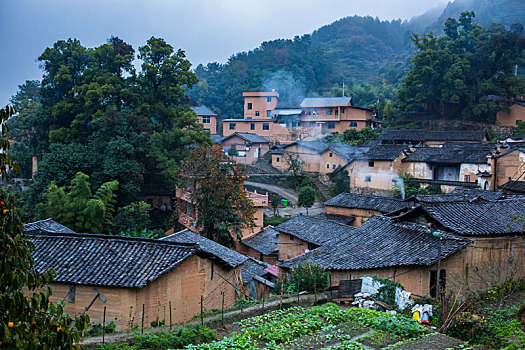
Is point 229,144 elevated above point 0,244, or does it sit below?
above

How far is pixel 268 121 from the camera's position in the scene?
39.8 metres

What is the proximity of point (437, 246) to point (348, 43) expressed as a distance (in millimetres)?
76650

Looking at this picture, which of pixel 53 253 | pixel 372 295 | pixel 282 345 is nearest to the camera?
pixel 282 345

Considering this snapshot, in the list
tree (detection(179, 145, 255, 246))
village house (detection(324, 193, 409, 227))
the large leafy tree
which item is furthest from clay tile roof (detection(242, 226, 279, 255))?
the large leafy tree

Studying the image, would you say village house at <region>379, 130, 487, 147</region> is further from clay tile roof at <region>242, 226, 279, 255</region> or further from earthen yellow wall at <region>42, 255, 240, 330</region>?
earthen yellow wall at <region>42, 255, 240, 330</region>

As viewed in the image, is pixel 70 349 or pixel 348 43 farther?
pixel 348 43

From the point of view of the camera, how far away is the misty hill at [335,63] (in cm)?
5216

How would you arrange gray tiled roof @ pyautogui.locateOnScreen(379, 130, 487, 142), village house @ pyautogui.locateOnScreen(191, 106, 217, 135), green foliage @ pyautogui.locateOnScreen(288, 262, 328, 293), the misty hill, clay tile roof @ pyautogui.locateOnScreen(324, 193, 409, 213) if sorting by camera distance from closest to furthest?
green foliage @ pyautogui.locateOnScreen(288, 262, 328, 293), clay tile roof @ pyautogui.locateOnScreen(324, 193, 409, 213), gray tiled roof @ pyautogui.locateOnScreen(379, 130, 487, 142), village house @ pyautogui.locateOnScreen(191, 106, 217, 135), the misty hill

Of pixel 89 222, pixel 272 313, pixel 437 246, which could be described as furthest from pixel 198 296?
pixel 89 222

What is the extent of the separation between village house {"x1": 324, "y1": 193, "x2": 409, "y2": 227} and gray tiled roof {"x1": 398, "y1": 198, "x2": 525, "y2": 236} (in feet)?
23.9

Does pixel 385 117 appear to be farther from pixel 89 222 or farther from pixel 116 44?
pixel 89 222

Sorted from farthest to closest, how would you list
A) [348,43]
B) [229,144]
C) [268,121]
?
1. [348,43]
2. [268,121]
3. [229,144]

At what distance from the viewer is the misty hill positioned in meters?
52.2

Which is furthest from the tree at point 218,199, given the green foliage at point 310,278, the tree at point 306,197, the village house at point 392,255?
the tree at point 306,197
